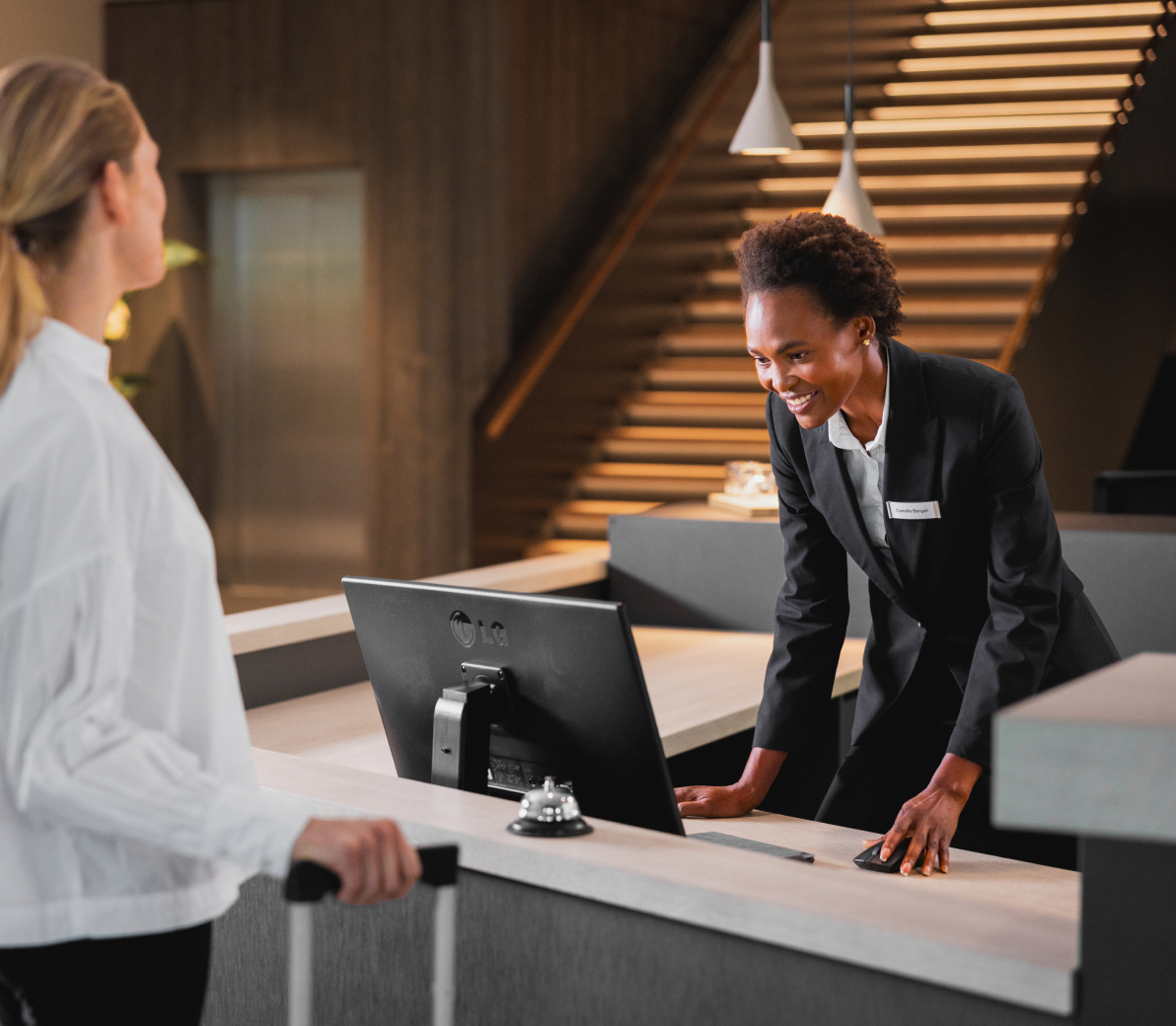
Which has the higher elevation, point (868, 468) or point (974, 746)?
point (868, 468)

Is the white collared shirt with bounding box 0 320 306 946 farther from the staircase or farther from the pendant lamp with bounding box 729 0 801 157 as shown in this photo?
the staircase

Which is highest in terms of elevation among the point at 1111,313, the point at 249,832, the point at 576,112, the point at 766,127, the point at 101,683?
the point at 576,112

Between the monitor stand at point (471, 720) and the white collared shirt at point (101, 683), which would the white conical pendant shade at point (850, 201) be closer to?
the monitor stand at point (471, 720)

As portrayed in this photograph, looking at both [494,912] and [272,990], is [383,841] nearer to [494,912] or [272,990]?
[494,912]

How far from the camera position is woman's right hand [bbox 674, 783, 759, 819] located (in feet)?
7.24

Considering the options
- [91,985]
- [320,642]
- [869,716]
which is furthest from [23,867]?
[320,642]

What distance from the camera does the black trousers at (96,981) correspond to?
123 centimetres

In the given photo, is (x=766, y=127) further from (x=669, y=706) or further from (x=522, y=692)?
(x=522, y=692)

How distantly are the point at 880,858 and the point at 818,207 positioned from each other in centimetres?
699

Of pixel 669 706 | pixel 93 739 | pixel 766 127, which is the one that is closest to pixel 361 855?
pixel 93 739

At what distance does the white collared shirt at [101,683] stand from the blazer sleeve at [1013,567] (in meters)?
1.24

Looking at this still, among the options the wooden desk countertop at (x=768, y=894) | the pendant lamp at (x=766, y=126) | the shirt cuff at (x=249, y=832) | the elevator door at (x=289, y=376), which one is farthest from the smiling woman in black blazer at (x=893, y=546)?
the elevator door at (x=289, y=376)

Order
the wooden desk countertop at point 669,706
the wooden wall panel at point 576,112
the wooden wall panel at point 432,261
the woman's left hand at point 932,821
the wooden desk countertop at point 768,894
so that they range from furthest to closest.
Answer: the wooden wall panel at point 576,112 < the wooden wall panel at point 432,261 < the wooden desk countertop at point 669,706 < the woman's left hand at point 932,821 < the wooden desk countertop at point 768,894

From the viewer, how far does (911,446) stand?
2.23 meters
